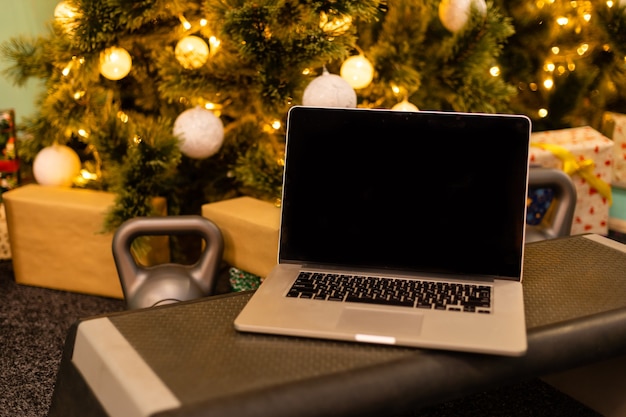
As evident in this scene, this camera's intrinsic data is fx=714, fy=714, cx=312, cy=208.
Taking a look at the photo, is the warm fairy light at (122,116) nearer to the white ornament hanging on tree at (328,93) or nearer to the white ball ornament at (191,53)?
the white ball ornament at (191,53)

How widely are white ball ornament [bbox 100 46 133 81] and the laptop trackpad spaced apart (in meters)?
0.82

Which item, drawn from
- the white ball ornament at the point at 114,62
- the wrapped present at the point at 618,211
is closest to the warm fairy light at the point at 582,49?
the wrapped present at the point at 618,211

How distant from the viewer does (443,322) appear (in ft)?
2.14

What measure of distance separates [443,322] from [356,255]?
0.54 ft

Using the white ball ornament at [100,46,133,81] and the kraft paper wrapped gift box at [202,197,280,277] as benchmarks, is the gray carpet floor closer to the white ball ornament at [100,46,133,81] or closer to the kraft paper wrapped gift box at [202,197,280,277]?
the kraft paper wrapped gift box at [202,197,280,277]

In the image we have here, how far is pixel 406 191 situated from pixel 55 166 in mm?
863

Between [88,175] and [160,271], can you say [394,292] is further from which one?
[88,175]

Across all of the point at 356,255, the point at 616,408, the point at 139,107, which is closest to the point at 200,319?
the point at 356,255

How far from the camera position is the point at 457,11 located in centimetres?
134

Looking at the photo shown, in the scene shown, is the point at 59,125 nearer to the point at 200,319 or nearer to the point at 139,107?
the point at 139,107

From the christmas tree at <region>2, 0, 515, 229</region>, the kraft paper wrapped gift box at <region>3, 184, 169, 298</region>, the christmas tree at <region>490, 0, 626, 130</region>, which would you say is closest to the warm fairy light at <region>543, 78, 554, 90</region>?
the christmas tree at <region>490, 0, 626, 130</region>

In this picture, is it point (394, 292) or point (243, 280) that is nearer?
point (394, 292)

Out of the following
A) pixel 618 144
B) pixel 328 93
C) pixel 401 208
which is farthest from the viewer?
pixel 618 144

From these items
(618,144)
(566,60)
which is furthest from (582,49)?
(618,144)
